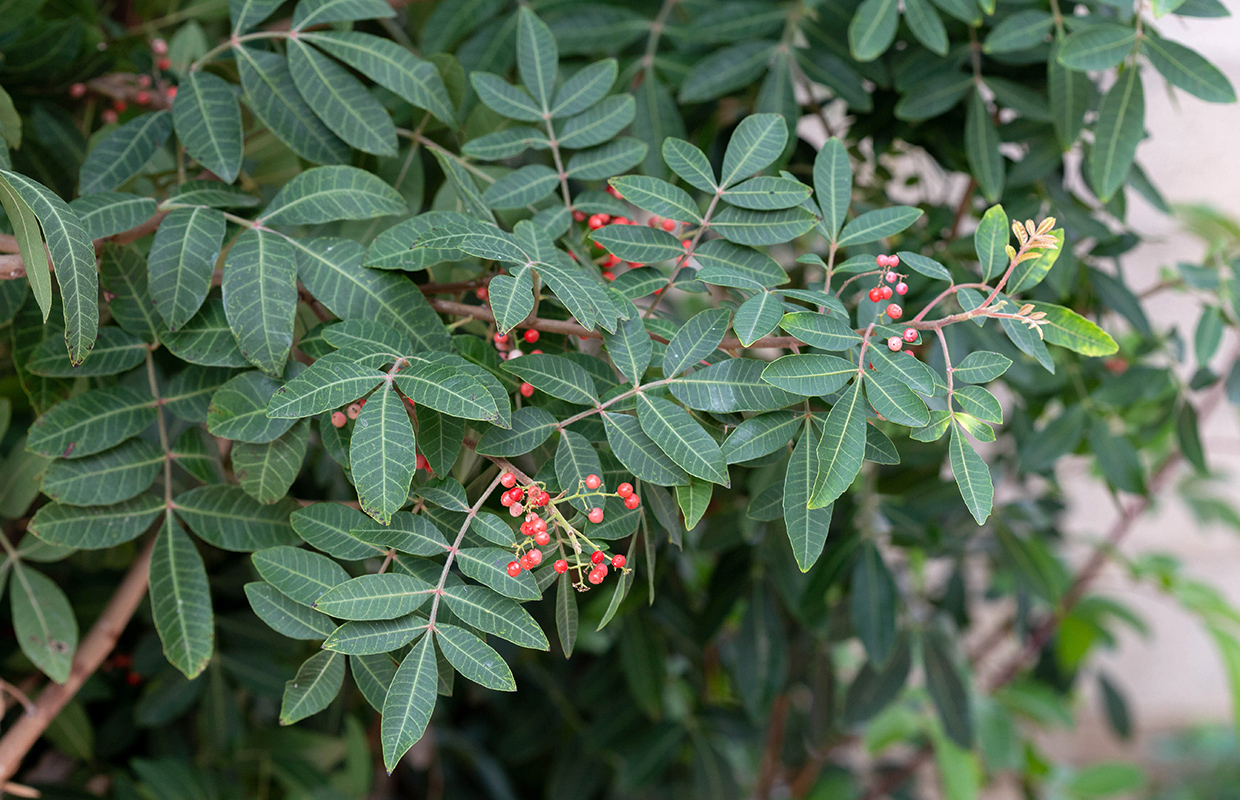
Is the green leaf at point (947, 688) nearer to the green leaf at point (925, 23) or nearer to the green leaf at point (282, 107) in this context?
the green leaf at point (925, 23)

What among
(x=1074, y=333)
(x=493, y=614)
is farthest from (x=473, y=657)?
(x=1074, y=333)

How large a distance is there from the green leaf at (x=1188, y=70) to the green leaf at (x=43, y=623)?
97cm

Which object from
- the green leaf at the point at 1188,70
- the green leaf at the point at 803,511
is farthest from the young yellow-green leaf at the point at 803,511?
the green leaf at the point at 1188,70

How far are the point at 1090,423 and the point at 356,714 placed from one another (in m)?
1.04

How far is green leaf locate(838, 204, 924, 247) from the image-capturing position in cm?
55

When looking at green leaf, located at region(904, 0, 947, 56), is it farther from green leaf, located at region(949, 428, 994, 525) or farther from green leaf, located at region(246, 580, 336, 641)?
green leaf, located at region(246, 580, 336, 641)

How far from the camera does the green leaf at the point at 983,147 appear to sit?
2.44 feet

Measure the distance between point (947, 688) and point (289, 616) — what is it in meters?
0.92

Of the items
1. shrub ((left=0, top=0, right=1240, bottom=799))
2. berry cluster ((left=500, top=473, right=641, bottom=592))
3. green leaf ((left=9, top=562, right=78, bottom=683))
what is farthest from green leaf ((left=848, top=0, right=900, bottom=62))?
green leaf ((left=9, top=562, right=78, bottom=683))

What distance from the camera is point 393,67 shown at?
634 mm

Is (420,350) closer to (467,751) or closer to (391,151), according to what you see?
(391,151)

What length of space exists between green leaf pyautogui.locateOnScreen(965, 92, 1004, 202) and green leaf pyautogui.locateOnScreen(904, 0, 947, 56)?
0.10 m

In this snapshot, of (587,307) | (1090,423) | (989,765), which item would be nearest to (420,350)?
(587,307)

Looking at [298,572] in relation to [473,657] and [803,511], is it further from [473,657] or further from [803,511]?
[803,511]
